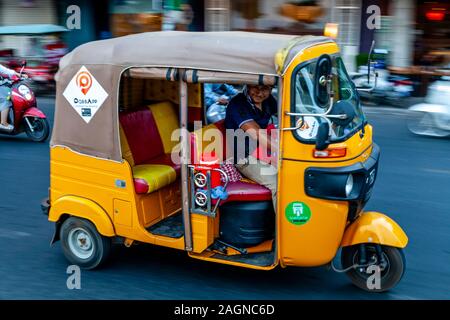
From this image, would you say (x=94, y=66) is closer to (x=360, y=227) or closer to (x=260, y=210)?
(x=260, y=210)

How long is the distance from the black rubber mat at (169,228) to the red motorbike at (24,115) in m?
5.44

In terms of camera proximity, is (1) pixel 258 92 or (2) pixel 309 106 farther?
Answer: (1) pixel 258 92

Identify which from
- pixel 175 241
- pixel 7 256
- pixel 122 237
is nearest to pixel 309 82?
pixel 175 241

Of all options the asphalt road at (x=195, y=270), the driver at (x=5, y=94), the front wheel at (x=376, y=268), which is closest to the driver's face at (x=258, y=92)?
the front wheel at (x=376, y=268)

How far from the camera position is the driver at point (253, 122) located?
183 inches

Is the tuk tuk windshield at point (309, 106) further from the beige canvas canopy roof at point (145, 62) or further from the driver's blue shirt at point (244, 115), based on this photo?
the driver's blue shirt at point (244, 115)

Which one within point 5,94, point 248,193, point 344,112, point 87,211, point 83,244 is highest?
point 344,112

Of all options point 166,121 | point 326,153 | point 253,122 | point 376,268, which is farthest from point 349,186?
point 166,121

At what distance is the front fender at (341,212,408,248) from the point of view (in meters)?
4.42

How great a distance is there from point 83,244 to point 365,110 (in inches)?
348

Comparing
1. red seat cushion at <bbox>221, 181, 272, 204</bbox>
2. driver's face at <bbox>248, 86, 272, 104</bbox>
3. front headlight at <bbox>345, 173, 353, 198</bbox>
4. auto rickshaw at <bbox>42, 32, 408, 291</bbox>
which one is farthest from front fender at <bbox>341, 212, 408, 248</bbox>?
driver's face at <bbox>248, 86, 272, 104</bbox>

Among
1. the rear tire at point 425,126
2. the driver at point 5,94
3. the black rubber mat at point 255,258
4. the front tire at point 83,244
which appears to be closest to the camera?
the black rubber mat at point 255,258

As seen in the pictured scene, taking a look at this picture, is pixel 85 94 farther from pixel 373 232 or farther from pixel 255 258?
pixel 373 232

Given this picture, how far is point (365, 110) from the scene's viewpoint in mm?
12719
